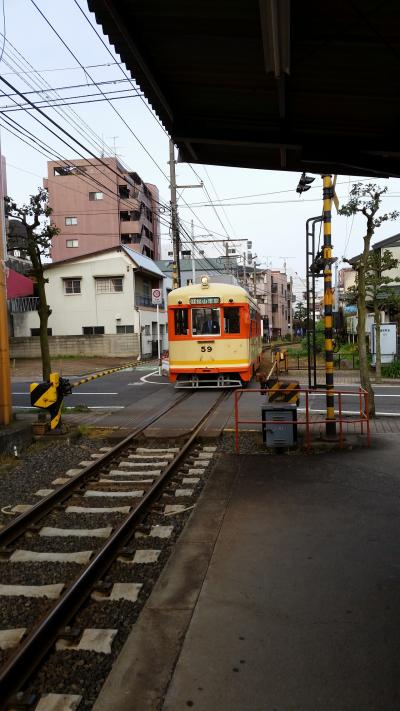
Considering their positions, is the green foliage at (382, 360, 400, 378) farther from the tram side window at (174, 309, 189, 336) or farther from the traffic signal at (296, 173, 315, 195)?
the traffic signal at (296, 173, 315, 195)

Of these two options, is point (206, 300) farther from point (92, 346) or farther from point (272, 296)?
point (272, 296)

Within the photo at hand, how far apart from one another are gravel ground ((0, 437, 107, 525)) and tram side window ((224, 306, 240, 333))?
7166 mm

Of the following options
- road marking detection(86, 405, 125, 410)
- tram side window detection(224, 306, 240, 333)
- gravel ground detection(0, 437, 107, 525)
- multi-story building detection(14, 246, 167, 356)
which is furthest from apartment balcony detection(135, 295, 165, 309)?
gravel ground detection(0, 437, 107, 525)

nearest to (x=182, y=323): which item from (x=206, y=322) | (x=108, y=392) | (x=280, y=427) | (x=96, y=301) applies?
(x=206, y=322)

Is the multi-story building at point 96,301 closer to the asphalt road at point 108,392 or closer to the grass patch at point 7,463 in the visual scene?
the asphalt road at point 108,392

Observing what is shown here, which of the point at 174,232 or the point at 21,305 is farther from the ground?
the point at 174,232

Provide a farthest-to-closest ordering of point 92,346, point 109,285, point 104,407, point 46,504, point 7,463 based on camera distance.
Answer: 1. point 109,285
2. point 92,346
3. point 104,407
4. point 7,463
5. point 46,504

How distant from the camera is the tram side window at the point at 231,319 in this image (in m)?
15.9

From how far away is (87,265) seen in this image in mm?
33094

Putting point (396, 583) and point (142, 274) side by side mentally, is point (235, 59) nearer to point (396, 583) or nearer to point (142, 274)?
point (396, 583)

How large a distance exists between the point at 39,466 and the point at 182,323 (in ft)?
28.6

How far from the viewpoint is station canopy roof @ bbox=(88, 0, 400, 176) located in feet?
11.2

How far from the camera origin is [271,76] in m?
4.22

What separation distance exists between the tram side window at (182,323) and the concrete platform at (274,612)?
10.1 m
